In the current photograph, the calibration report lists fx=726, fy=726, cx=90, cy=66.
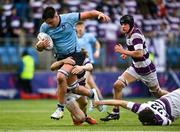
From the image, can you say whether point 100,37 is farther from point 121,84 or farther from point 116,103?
point 116,103

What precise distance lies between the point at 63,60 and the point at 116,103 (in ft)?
5.49

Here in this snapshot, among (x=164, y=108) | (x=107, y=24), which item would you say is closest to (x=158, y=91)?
(x=164, y=108)

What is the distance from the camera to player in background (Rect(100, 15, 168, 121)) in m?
16.6

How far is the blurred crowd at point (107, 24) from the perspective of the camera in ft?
96.1

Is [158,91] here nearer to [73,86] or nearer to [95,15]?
[73,86]

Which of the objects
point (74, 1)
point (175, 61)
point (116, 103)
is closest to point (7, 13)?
point (74, 1)

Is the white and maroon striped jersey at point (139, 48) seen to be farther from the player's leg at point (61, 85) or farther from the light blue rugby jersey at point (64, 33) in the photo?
the player's leg at point (61, 85)

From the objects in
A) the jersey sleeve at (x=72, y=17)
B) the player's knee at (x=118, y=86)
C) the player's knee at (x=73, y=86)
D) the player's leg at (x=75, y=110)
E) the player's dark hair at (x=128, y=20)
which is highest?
the jersey sleeve at (x=72, y=17)

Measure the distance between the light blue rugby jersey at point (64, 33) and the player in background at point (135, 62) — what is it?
1259 mm

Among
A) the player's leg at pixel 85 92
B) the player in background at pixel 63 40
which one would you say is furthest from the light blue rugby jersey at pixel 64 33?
the player's leg at pixel 85 92

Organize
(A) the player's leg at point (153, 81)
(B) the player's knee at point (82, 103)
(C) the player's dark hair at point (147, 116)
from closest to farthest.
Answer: (C) the player's dark hair at point (147, 116) → (B) the player's knee at point (82, 103) → (A) the player's leg at point (153, 81)

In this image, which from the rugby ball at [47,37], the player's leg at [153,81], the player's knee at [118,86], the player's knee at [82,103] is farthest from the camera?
the player's leg at [153,81]

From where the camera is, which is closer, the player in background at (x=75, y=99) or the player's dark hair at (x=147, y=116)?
the player's dark hair at (x=147, y=116)

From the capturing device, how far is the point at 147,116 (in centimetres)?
1462
